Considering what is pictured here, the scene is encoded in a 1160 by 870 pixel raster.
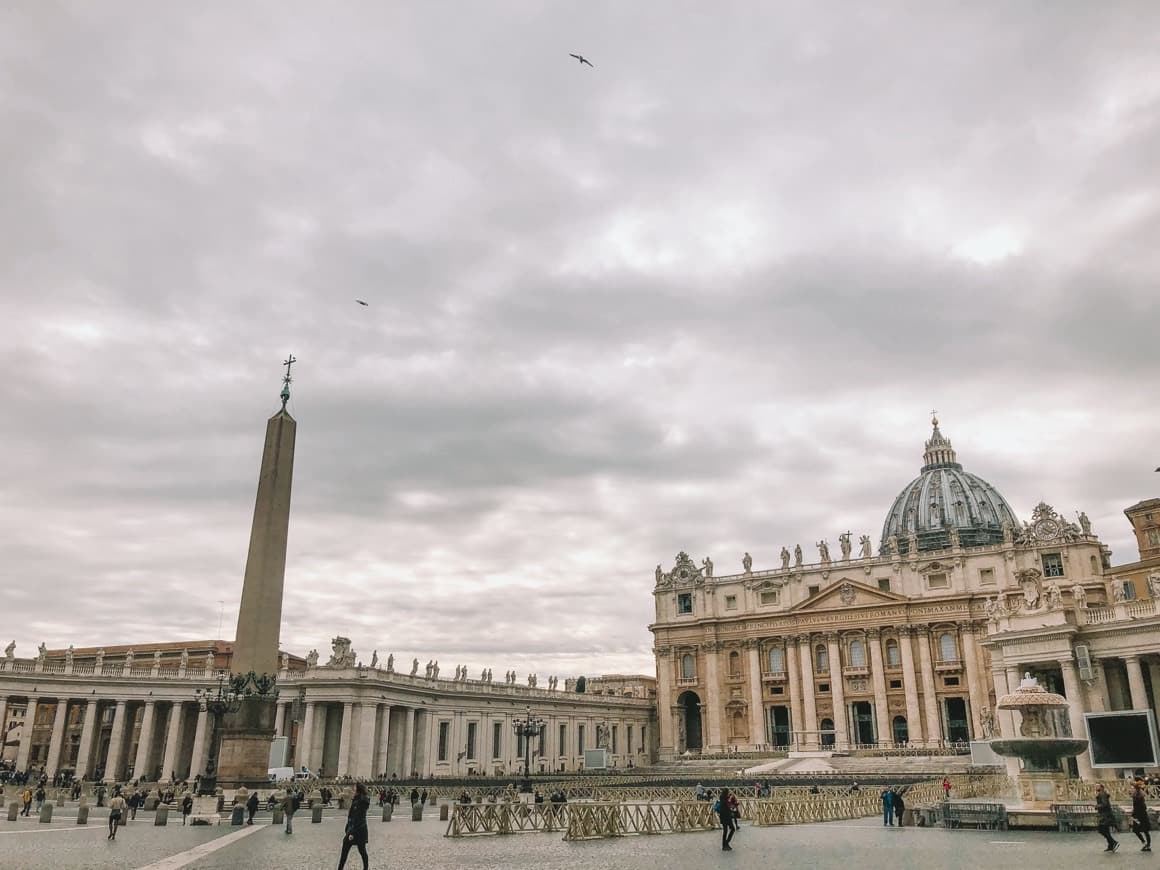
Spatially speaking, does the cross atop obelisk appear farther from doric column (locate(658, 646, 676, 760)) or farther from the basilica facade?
doric column (locate(658, 646, 676, 760))

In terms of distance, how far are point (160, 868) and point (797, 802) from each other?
19.1m

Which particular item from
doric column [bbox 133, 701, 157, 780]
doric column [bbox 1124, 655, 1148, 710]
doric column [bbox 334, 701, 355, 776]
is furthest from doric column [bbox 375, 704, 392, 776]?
doric column [bbox 1124, 655, 1148, 710]

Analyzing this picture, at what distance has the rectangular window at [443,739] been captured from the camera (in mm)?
66094

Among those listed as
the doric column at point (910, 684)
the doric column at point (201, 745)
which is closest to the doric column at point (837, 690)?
the doric column at point (910, 684)

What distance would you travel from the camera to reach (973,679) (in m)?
70.8

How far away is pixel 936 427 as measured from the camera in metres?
119

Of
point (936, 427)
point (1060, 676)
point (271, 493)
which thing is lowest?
point (1060, 676)

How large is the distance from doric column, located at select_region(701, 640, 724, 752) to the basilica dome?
26.3m

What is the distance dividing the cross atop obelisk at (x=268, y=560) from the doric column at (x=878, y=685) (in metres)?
60.1

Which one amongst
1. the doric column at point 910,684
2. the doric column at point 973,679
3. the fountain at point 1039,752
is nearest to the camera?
the fountain at point 1039,752

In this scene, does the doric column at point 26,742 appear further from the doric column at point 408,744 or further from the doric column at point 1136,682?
the doric column at point 1136,682

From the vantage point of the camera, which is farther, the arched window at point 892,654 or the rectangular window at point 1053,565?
the arched window at point 892,654

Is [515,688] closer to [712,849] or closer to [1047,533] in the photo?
[1047,533]

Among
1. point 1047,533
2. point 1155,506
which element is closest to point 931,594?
point 1047,533
